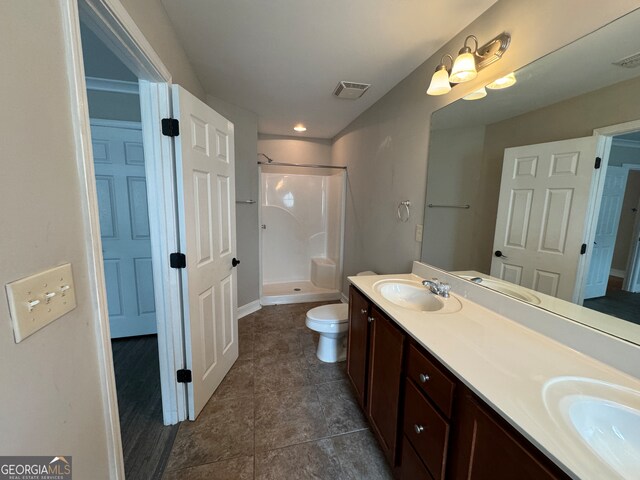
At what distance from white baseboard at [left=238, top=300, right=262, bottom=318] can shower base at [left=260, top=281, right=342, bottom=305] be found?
0.12 meters

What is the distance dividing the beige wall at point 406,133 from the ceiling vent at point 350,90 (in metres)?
0.24

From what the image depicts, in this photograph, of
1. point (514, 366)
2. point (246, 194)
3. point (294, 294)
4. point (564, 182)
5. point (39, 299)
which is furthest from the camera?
point (294, 294)

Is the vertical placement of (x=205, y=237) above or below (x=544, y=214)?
below

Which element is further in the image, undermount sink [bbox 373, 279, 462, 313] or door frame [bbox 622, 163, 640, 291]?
undermount sink [bbox 373, 279, 462, 313]

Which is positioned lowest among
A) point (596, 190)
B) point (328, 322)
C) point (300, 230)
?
point (328, 322)

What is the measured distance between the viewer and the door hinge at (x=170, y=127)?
1.38 metres

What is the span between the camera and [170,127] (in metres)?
1.39

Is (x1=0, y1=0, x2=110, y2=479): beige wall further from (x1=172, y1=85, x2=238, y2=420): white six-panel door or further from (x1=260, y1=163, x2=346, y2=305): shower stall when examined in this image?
(x1=260, y1=163, x2=346, y2=305): shower stall

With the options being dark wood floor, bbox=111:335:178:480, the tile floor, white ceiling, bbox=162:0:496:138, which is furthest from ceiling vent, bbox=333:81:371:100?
dark wood floor, bbox=111:335:178:480

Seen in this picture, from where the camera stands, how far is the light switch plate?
1.66ft

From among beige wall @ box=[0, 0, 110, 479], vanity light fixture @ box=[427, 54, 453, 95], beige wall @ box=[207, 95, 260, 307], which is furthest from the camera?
beige wall @ box=[207, 95, 260, 307]

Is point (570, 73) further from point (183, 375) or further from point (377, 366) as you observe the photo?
point (183, 375)

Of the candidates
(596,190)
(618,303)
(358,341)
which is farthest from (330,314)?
Result: (596,190)

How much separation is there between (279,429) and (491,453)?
1.25 m
